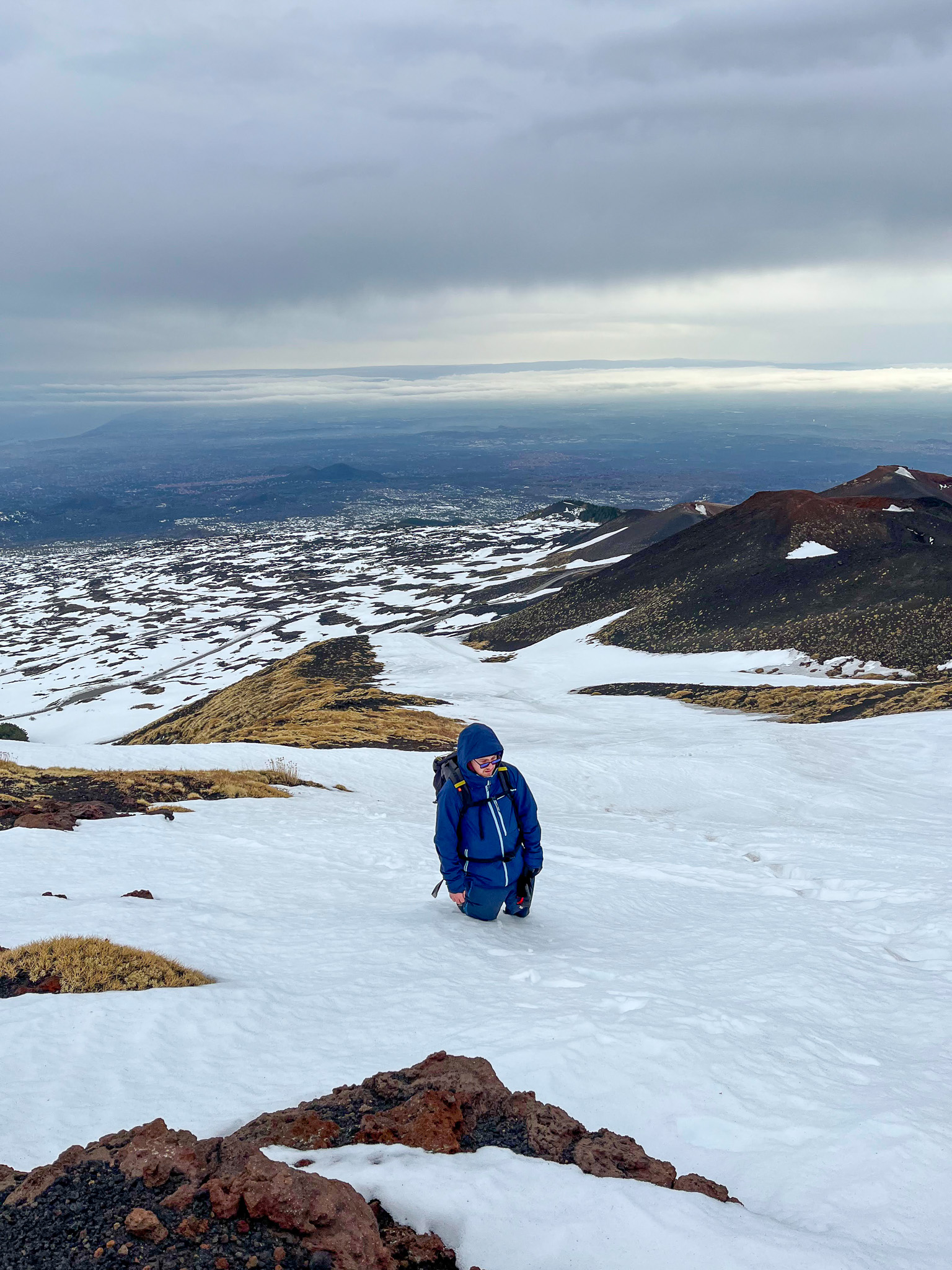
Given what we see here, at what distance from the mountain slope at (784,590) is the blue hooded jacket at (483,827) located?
37.7 meters

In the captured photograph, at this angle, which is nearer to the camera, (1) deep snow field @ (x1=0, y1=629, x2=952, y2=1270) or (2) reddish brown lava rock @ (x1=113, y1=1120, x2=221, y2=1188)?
(2) reddish brown lava rock @ (x1=113, y1=1120, x2=221, y2=1188)

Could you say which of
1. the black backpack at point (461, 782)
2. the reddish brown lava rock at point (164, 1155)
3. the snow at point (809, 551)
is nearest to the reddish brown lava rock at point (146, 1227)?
the reddish brown lava rock at point (164, 1155)

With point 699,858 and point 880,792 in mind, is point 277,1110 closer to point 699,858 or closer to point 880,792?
point 699,858

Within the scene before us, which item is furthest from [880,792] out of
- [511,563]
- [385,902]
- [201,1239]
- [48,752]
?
[511,563]

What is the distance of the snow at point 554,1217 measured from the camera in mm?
3330

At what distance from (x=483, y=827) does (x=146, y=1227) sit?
515 cm

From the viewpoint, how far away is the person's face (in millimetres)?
7715

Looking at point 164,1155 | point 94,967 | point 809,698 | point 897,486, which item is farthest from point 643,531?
point 164,1155

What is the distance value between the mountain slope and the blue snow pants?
37273 millimetres

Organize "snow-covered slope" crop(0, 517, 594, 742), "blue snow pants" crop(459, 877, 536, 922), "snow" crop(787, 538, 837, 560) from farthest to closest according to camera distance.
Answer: "snow-covered slope" crop(0, 517, 594, 742), "snow" crop(787, 538, 837, 560), "blue snow pants" crop(459, 877, 536, 922)

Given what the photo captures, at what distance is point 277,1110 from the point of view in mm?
4660

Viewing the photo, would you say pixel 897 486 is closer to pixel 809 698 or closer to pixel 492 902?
pixel 809 698

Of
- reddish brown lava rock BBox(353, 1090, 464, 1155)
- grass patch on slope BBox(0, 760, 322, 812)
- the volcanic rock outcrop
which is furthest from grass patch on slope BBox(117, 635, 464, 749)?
reddish brown lava rock BBox(353, 1090, 464, 1155)

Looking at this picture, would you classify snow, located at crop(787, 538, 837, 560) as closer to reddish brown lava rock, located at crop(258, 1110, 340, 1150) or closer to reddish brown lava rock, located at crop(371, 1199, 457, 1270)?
reddish brown lava rock, located at crop(258, 1110, 340, 1150)
